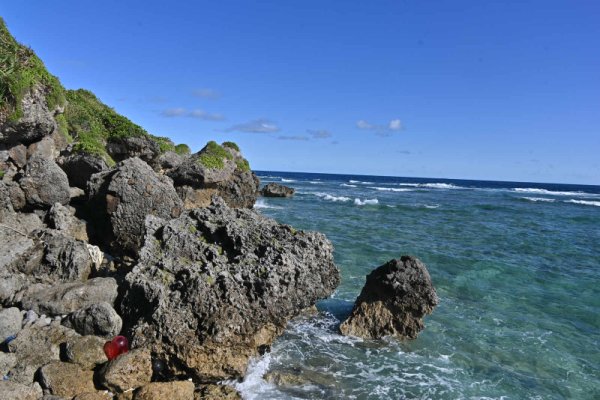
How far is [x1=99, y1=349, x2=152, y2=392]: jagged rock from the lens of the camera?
7789 millimetres

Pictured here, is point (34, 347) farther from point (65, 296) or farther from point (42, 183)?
point (42, 183)

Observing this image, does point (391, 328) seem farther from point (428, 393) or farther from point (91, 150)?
point (91, 150)

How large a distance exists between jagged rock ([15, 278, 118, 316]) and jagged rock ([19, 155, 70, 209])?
15.4 feet

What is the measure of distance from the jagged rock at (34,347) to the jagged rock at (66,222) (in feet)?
17.3

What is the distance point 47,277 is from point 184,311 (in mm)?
4218

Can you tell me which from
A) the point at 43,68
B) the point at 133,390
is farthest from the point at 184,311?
the point at 43,68

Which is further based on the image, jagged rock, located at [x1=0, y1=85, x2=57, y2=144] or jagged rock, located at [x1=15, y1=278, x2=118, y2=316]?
jagged rock, located at [x1=0, y1=85, x2=57, y2=144]

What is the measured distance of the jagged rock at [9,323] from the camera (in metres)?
8.49

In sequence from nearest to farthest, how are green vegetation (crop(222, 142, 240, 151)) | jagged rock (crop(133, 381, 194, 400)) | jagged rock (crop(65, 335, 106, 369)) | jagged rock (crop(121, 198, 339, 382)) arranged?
jagged rock (crop(133, 381, 194, 400)) < jagged rock (crop(65, 335, 106, 369)) < jagged rock (crop(121, 198, 339, 382)) < green vegetation (crop(222, 142, 240, 151))

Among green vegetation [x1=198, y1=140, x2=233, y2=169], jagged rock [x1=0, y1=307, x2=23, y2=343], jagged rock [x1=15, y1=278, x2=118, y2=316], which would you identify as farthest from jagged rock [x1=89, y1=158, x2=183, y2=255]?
green vegetation [x1=198, y1=140, x2=233, y2=169]

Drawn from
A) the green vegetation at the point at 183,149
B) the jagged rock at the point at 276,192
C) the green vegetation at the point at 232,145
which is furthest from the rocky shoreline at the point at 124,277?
the jagged rock at the point at 276,192

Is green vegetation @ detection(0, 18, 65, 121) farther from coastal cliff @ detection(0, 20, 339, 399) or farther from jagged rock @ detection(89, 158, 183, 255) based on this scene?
jagged rock @ detection(89, 158, 183, 255)

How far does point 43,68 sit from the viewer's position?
56.8ft

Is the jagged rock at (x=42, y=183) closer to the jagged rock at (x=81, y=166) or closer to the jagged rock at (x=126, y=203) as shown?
the jagged rock at (x=126, y=203)
